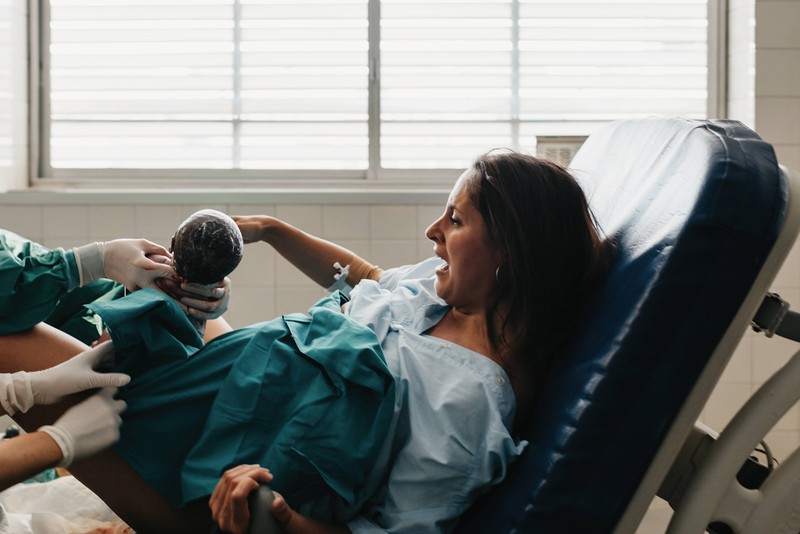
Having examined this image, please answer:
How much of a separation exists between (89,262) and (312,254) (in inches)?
22.6

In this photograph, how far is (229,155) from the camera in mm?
3043

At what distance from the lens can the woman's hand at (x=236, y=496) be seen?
3.51ft

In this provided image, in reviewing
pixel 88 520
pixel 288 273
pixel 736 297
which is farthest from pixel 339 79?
pixel 736 297

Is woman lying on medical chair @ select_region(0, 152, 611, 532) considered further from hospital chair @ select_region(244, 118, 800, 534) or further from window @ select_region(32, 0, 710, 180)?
window @ select_region(32, 0, 710, 180)

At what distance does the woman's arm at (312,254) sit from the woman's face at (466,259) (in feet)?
1.63

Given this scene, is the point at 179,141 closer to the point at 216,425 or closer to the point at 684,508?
the point at 216,425

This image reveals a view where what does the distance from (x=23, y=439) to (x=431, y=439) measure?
0.58 metres

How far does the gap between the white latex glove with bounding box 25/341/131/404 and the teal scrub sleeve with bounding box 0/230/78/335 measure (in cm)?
14

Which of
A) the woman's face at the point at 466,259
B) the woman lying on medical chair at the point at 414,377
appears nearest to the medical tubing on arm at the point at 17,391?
the woman lying on medical chair at the point at 414,377

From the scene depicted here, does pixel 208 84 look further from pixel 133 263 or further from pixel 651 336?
pixel 651 336

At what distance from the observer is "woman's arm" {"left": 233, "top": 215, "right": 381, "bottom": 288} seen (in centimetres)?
194

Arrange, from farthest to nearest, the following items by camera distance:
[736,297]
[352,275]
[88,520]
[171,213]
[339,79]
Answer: [339,79] → [171,213] → [352,275] → [88,520] → [736,297]

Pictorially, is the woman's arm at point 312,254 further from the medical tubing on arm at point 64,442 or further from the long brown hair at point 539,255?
the medical tubing on arm at point 64,442

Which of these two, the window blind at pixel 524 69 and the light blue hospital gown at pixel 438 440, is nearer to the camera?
the light blue hospital gown at pixel 438 440
